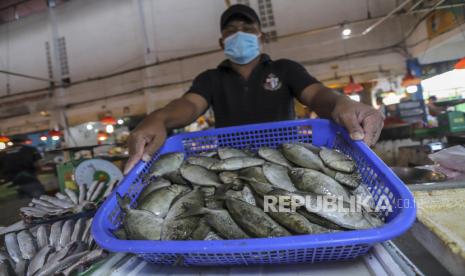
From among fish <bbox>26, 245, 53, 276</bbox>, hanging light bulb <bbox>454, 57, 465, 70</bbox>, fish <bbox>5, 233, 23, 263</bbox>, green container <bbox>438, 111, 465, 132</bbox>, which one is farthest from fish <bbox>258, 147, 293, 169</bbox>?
green container <bbox>438, 111, 465, 132</bbox>

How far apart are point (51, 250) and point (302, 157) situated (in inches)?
58.5

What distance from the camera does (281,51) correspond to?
921cm

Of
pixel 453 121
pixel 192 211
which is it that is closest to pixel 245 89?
pixel 192 211

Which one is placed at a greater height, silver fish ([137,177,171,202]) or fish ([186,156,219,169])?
fish ([186,156,219,169])

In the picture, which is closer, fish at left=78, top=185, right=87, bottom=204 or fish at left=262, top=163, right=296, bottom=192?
fish at left=262, top=163, right=296, bottom=192

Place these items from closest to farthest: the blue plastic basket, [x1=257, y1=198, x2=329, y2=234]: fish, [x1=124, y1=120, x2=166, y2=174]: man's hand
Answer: the blue plastic basket, [x1=257, y1=198, x2=329, y2=234]: fish, [x1=124, y1=120, x2=166, y2=174]: man's hand

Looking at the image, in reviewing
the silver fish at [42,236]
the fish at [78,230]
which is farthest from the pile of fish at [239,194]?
the silver fish at [42,236]

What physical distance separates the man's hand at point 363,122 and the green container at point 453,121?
4794 millimetres

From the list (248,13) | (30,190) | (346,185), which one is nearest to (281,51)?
(248,13)

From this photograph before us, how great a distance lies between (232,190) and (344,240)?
62 centimetres

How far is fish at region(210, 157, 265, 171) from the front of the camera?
1.43 m

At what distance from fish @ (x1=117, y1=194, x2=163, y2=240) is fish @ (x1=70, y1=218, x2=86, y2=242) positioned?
78cm

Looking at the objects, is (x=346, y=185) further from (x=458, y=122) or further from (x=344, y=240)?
(x=458, y=122)

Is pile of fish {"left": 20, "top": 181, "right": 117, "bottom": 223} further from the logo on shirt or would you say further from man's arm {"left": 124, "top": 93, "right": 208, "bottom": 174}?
the logo on shirt
